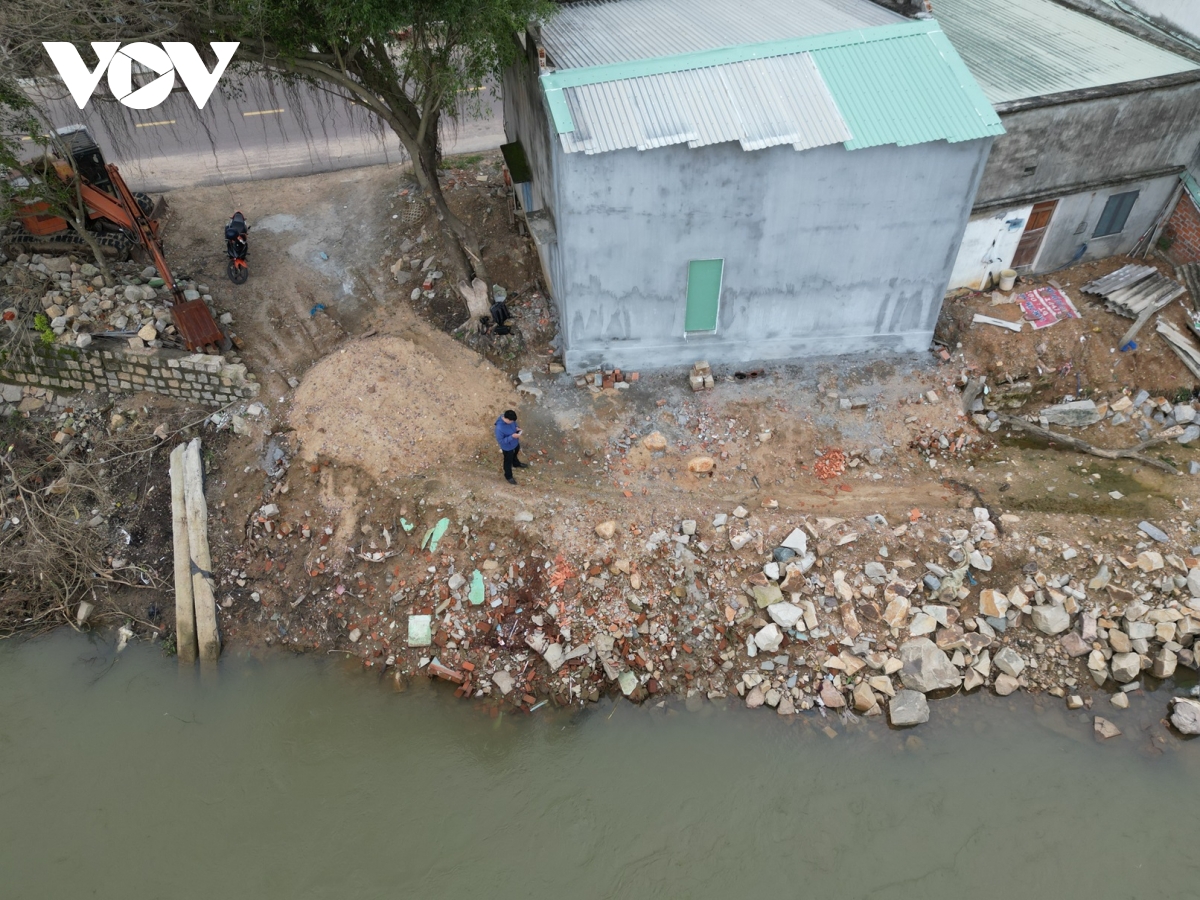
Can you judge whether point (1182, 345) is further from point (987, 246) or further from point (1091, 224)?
point (987, 246)

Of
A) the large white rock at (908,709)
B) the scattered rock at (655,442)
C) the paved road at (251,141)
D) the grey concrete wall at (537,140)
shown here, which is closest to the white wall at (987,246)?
the scattered rock at (655,442)

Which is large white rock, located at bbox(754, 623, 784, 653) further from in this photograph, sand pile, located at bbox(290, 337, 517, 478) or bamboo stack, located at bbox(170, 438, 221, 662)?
bamboo stack, located at bbox(170, 438, 221, 662)

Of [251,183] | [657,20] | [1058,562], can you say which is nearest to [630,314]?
[657,20]

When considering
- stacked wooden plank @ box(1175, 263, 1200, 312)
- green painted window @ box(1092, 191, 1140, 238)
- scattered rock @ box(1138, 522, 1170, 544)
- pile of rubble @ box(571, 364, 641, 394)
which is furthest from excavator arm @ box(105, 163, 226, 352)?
stacked wooden plank @ box(1175, 263, 1200, 312)

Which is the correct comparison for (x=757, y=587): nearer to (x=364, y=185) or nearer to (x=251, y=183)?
(x=364, y=185)

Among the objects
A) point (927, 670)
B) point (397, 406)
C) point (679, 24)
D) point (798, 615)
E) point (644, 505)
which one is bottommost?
point (927, 670)

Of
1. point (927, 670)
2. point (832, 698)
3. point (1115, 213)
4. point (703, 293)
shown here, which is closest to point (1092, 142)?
point (1115, 213)
